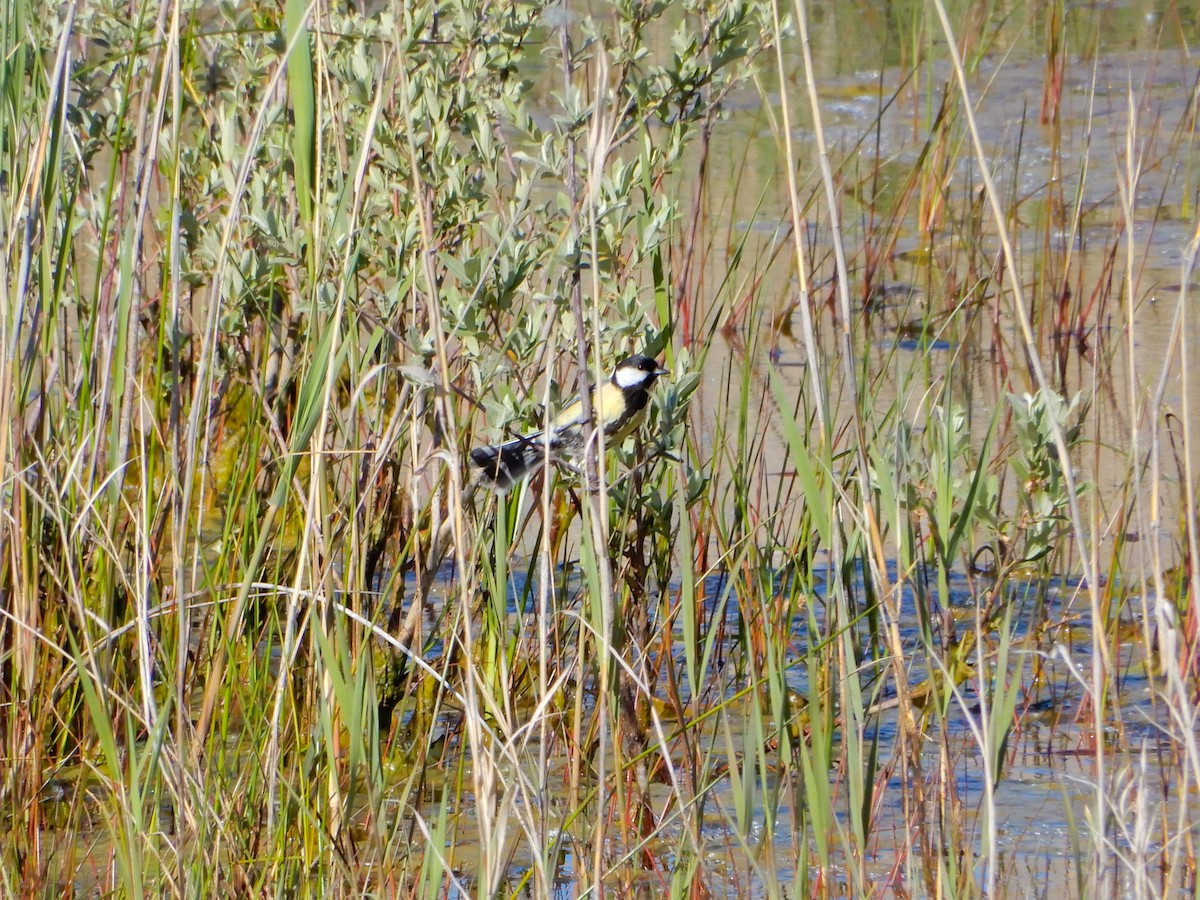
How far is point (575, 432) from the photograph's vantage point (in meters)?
3.14

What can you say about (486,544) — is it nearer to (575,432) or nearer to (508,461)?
(508,461)

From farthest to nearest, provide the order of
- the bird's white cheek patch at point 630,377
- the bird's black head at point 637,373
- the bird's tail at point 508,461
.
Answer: the bird's white cheek patch at point 630,377 → the bird's black head at point 637,373 → the bird's tail at point 508,461

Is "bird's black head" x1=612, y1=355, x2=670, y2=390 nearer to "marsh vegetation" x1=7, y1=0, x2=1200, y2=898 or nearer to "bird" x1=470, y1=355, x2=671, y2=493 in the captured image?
"bird" x1=470, y1=355, x2=671, y2=493

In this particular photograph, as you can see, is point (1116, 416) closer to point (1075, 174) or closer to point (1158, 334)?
point (1158, 334)

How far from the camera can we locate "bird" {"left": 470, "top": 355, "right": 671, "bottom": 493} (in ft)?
8.62

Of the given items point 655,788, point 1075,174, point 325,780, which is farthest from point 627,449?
point 1075,174

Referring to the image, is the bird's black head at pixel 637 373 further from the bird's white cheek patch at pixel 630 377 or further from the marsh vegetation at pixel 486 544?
the marsh vegetation at pixel 486 544

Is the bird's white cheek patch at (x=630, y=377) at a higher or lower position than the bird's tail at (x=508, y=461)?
higher

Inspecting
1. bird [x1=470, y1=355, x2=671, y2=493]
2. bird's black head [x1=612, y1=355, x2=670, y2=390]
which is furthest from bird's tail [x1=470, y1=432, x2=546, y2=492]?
bird's black head [x1=612, y1=355, x2=670, y2=390]

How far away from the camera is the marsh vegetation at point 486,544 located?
190cm

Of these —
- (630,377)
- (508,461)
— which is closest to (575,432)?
(630,377)

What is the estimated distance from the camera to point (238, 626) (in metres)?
2.15

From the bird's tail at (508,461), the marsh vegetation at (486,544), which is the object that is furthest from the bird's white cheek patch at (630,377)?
the bird's tail at (508,461)

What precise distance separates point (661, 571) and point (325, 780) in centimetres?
79
